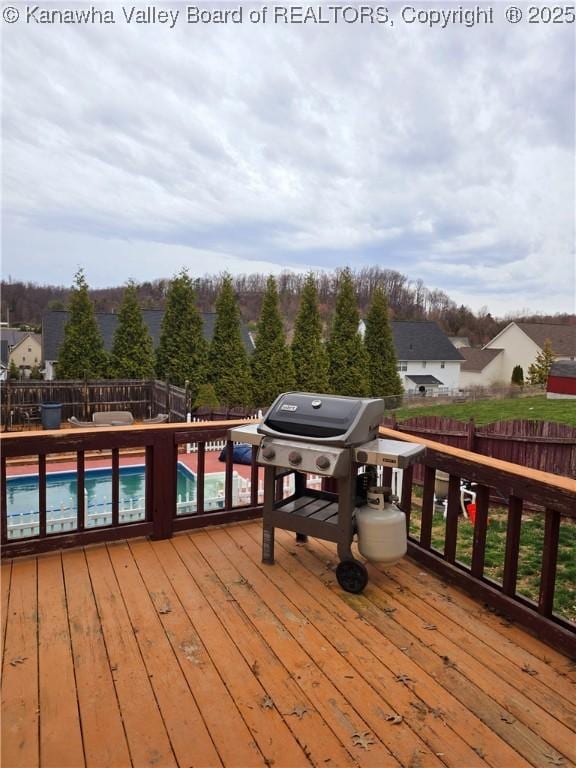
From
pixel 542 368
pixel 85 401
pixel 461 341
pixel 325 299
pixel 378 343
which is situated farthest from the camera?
pixel 461 341

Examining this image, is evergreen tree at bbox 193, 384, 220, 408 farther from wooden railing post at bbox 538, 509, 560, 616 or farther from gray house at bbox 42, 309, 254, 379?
wooden railing post at bbox 538, 509, 560, 616

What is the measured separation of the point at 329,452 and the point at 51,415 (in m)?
10.7

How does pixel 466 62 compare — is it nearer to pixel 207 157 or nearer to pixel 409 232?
pixel 207 157

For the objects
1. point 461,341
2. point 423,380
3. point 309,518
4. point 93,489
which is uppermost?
point 461,341

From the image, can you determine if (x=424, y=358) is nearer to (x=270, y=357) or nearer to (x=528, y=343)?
(x=528, y=343)

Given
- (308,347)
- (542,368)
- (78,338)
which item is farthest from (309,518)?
(542,368)

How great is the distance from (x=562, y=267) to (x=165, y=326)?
35.8 feet

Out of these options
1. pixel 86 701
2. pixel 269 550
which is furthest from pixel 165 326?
pixel 86 701

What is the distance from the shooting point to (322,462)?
2172 millimetres

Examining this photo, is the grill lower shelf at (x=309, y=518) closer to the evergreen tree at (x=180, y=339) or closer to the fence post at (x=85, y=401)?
the fence post at (x=85, y=401)

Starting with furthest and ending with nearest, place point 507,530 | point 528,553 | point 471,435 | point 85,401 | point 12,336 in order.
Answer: point 12,336 < point 85,401 < point 471,435 < point 528,553 < point 507,530

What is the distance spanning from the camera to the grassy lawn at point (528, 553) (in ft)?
12.9

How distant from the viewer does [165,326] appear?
14.6 m

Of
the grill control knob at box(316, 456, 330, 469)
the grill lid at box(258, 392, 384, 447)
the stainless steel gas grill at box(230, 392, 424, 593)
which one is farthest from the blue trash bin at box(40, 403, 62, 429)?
the grill control knob at box(316, 456, 330, 469)
